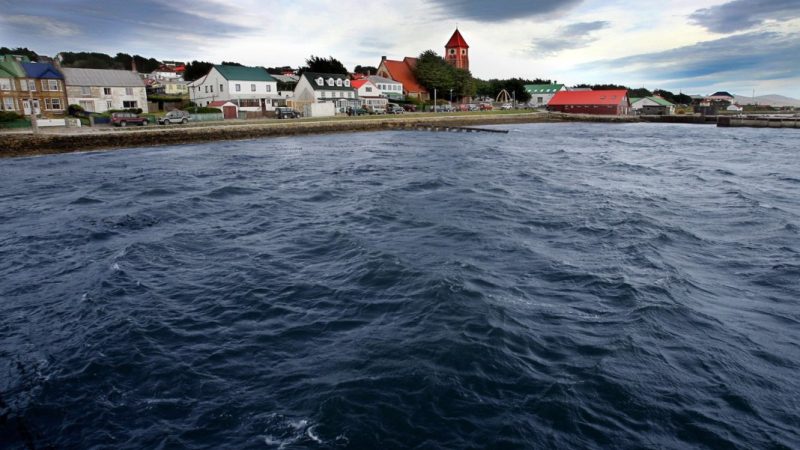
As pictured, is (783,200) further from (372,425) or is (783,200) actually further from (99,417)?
(99,417)

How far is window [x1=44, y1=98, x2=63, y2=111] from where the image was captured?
215 ft

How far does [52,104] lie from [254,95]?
1114 inches

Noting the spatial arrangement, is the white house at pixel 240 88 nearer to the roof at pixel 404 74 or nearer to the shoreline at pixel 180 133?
the shoreline at pixel 180 133

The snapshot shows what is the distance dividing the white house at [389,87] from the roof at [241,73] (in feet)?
88.5

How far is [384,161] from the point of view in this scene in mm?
38594

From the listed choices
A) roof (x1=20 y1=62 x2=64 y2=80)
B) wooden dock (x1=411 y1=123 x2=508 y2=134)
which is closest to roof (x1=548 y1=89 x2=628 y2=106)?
wooden dock (x1=411 y1=123 x2=508 y2=134)

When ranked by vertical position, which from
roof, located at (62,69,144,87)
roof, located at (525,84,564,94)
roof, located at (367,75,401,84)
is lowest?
roof, located at (62,69,144,87)

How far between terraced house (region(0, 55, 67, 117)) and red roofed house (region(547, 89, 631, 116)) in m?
98.9

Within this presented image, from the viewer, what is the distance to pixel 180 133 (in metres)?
51.2

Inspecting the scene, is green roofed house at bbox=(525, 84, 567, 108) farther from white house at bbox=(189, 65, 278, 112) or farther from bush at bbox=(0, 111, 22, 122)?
bush at bbox=(0, 111, 22, 122)

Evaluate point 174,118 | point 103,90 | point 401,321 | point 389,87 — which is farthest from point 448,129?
point 401,321

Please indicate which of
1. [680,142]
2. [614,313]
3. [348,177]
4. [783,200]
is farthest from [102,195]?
[680,142]

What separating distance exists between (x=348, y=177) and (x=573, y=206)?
14.8 m

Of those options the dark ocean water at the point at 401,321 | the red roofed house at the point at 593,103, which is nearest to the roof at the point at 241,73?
the dark ocean water at the point at 401,321
